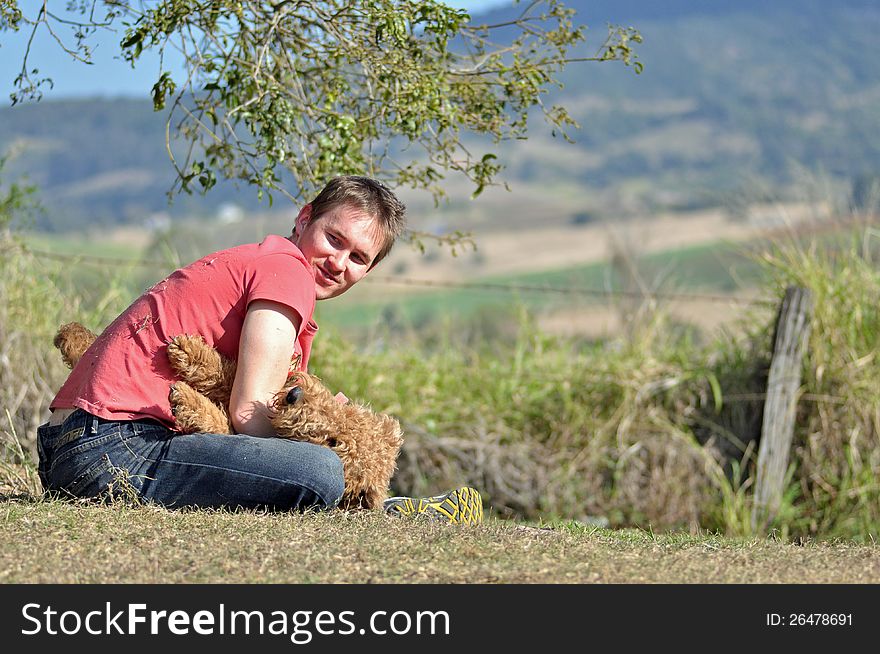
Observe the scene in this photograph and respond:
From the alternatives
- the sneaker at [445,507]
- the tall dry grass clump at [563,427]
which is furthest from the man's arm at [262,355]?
Answer: the tall dry grass clump at [563,427]

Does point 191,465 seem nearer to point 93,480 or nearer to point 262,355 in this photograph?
point 93,480

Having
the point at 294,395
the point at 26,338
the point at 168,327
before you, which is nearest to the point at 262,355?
the point at 294,395

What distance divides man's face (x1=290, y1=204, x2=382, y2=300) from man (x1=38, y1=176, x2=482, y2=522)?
0.41ft

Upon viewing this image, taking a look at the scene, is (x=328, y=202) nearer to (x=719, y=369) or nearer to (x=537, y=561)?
(x=537, y=561)

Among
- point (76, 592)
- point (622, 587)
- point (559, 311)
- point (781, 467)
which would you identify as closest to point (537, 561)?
point (622, 587)

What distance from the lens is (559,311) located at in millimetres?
10445

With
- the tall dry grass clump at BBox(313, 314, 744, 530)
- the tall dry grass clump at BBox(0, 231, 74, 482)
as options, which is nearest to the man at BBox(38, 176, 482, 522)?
the tall dry grass clump at BBox(0, 231, 74, 482)

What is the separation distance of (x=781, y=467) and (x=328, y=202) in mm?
4443

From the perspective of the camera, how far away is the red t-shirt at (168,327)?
373 cm

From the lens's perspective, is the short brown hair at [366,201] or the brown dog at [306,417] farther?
the short brown hair at [366,201]

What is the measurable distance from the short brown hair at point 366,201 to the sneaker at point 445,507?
3.29 feet

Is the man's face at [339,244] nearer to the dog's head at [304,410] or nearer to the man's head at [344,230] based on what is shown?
the man's head at [344,230]

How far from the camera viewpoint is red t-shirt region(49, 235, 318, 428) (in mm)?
3727

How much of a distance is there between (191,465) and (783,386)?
15.9 ft
